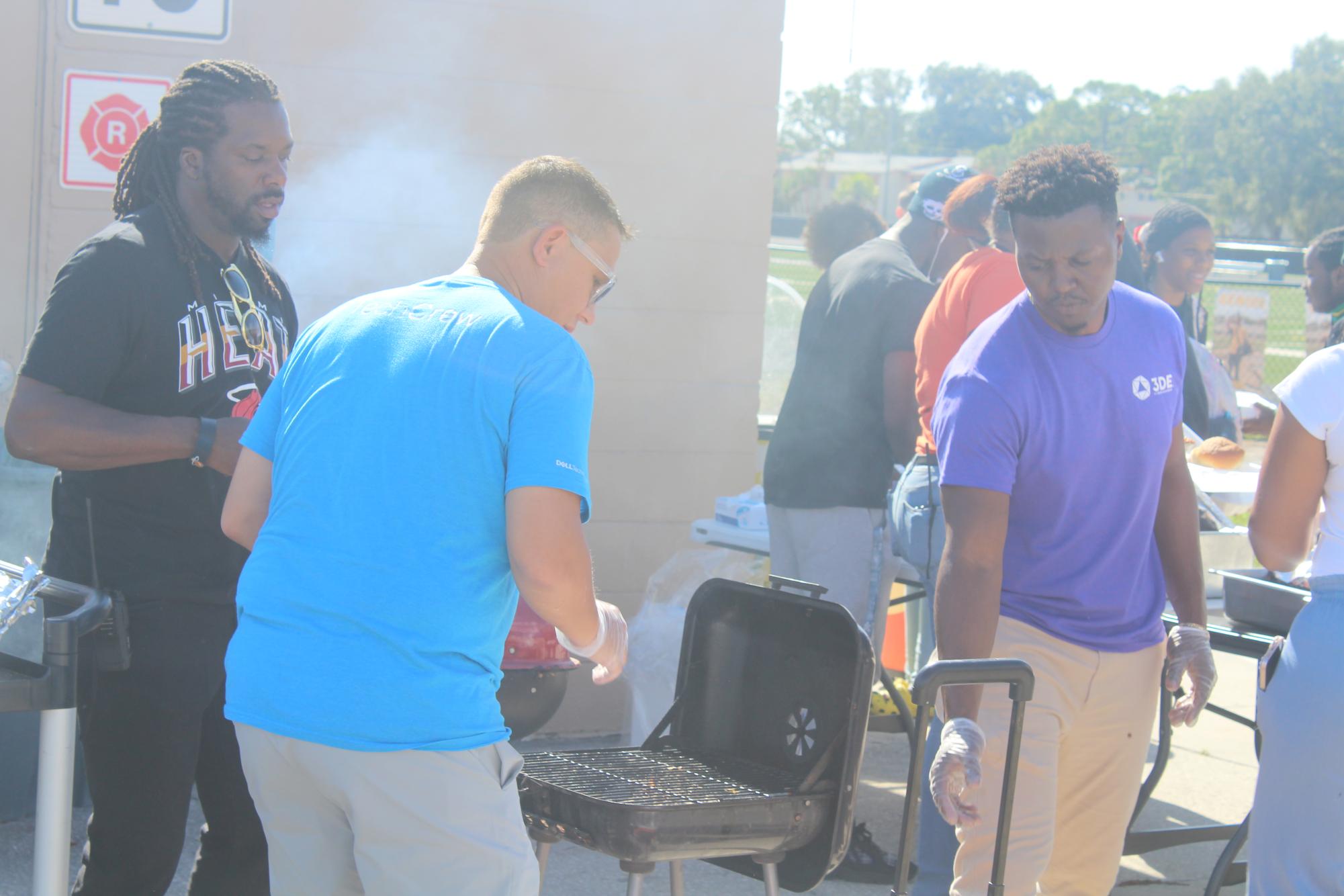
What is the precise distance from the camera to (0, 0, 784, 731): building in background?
4.29m

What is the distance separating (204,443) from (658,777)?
1.06 meters

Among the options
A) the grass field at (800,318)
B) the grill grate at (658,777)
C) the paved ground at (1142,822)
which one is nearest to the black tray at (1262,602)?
the paved ground at (1142,822)

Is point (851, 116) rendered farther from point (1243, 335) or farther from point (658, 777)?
point (658, 777)

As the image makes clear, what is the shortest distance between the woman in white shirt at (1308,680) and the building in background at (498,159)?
267 centimetres

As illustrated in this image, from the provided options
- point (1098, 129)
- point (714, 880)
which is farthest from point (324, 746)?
point (1098, 129)

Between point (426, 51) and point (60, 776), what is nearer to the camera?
point (60, 776)

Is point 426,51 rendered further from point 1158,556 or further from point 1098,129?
point 1098,129

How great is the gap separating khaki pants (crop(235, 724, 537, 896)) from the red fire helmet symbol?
9.80ft

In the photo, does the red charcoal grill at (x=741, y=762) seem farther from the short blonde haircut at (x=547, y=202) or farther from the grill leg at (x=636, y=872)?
the short blonde haircut at (x=547, y=202)

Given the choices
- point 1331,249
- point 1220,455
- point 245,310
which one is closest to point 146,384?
point 245,310

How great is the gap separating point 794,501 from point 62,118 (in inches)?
106

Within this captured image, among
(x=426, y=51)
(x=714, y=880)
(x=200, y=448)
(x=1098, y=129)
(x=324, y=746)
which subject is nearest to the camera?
(x=324, y=746)

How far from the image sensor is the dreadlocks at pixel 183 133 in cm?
266

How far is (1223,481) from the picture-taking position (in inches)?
177
